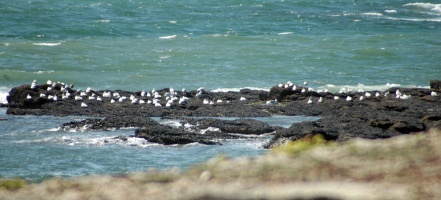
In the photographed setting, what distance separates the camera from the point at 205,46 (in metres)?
40.9

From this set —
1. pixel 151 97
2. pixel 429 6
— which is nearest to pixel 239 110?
pixel 151 97

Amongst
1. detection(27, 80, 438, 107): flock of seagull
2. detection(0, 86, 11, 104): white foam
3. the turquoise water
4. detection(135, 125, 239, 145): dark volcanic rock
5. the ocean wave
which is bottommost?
the ocean wave

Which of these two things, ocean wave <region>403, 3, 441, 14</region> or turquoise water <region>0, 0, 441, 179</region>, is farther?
ocean wave <region>403, 3, 441, 14</region>

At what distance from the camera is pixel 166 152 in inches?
517

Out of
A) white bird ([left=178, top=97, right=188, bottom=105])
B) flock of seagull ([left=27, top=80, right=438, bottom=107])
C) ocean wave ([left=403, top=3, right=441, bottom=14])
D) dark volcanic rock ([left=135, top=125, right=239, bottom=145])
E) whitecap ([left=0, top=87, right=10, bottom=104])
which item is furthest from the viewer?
ocean wave ([left=403, top=3, right=441, bottom=14])

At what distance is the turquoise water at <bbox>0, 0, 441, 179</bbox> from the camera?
30.6 m

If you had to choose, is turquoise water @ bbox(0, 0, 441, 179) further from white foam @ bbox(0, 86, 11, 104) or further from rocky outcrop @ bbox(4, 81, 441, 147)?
rocky outcrop @ bbox(4, 81, 441, 147)

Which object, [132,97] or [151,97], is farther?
[151,97]

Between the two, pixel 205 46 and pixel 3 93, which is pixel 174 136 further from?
pixel 205 46

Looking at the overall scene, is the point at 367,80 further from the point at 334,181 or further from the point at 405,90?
the point at 334,181

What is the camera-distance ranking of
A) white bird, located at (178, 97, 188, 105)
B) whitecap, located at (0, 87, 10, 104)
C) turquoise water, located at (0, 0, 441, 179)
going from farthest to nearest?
turquoise water, located at (0, 0, 441, 179) → whitecap, located at (0, 87, 10, 104) → white bird, located at (178, 97, 188, 105)

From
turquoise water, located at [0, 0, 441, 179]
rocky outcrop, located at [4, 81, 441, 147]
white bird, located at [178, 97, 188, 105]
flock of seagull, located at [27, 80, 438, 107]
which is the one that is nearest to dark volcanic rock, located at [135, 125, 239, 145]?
rocky outcrop, located at [4, 81, 441, 147]

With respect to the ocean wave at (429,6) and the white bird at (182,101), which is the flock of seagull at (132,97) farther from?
the ocean wave at (429,6)

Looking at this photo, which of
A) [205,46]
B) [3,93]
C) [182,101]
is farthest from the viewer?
[205,46]
